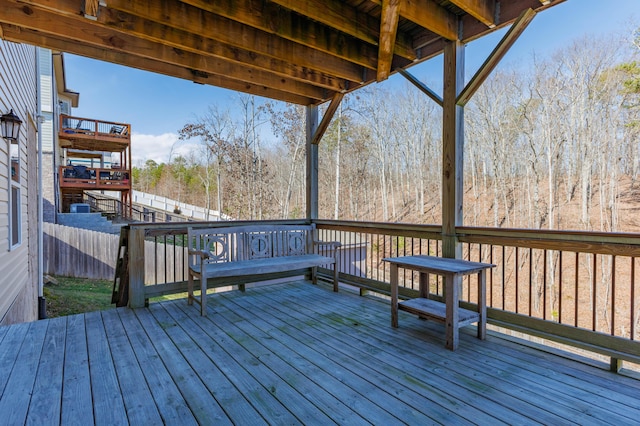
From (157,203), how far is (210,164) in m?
6.72

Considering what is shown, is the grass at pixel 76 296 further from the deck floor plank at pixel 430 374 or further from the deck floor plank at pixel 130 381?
the deck floor plank at pixel 430 374

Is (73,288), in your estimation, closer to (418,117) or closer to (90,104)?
(418,117)

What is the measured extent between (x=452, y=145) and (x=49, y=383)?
3.58 meters

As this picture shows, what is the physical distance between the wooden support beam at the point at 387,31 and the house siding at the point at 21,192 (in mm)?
3725

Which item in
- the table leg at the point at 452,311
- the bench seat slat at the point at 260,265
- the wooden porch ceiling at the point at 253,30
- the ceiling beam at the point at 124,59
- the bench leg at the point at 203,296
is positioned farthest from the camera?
the bench seat slat at the point at 260,265

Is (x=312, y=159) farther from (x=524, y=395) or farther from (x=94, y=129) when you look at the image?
(x=94, y=129)

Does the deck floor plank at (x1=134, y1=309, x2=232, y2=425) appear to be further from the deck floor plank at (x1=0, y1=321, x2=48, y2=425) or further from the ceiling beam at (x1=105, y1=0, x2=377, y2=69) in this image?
the ceiling beam at (x1=105, y1=0, x2=377, y2=69)

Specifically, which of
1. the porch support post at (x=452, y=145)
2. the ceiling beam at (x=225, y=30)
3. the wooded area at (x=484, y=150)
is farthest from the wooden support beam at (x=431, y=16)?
the wooded area at (x=484, y=150)

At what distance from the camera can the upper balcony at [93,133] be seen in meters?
11.7

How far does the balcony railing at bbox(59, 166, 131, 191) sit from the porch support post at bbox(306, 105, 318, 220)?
10049 mm

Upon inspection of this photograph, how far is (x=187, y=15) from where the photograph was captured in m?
2.87

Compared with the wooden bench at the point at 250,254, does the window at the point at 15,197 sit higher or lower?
higher

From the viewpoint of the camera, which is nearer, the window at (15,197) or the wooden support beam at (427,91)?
the wooden support beam at (427,91)

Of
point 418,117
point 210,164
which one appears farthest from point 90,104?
point 418,117
